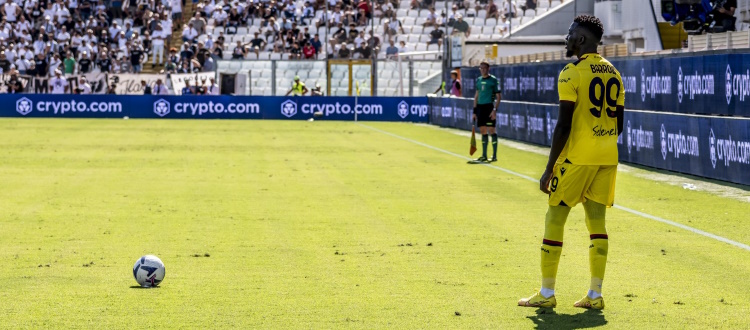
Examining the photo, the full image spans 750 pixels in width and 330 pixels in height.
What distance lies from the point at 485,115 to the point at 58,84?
3026 cm

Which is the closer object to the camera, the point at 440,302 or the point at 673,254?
the point at 440,302

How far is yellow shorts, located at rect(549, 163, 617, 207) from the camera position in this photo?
824cm

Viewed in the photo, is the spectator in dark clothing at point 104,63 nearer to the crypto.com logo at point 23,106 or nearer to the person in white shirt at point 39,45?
the person in white shirt at point 39,45

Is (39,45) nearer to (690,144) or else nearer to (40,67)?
(40,67)

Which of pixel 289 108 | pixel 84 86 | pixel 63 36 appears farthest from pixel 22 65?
pixel 289 108

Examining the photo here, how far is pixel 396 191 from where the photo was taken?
18266mm

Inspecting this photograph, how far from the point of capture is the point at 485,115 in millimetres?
25078

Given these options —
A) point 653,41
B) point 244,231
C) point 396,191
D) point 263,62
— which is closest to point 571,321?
point 244,231

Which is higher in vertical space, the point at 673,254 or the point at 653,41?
the point at 653,41

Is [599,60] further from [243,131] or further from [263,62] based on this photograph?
[263,62]

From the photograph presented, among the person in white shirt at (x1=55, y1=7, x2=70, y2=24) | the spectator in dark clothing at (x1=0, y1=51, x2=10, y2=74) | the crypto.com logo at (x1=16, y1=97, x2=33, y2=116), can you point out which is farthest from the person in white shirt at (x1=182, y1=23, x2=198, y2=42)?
the crypto.com logo at (x1=16, y1=97, x2=33, y2=116)

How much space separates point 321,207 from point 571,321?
8056 mm

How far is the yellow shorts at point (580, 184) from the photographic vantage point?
27.0 feet

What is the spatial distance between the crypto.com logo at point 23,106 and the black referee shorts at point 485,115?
96.8 ft
